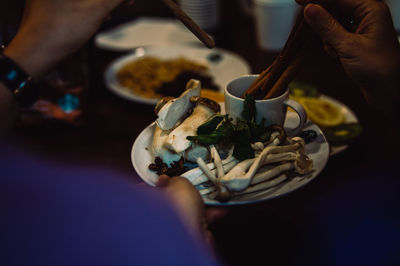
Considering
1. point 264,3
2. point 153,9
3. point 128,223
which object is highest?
point 128,223

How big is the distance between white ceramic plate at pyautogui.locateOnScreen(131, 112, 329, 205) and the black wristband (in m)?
0.27

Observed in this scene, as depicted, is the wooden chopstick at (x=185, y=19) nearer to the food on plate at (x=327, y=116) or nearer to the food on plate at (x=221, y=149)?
the food on plate at (x=221, y=149)

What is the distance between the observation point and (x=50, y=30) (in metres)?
0.85

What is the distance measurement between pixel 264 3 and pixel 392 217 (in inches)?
45.4

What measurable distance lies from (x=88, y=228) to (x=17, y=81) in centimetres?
41

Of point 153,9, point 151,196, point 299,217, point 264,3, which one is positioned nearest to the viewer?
point 151,196

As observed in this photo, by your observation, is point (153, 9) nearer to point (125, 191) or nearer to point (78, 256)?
point (125, 191)

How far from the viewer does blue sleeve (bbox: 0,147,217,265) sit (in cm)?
58

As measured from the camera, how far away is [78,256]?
583 mm

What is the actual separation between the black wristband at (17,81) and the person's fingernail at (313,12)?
0.64m

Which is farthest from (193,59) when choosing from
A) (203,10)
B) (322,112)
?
(322,112)

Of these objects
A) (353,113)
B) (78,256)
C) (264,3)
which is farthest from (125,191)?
(264,3)

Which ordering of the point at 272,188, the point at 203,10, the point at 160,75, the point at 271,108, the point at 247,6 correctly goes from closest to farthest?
the point at 272,188
the point at 271,108
the point at 160,75
the point at 203,10
the point at 247,6

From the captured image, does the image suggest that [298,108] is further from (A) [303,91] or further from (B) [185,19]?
(A) [303,91]
